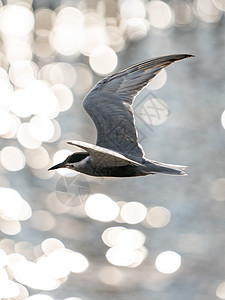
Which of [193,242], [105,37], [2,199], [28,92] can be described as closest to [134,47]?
[105,37]

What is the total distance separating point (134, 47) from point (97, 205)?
52.1ft

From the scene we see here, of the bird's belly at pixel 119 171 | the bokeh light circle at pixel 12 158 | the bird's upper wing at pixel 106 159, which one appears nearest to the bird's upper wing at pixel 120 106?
the bird's belly at pixel 119 171

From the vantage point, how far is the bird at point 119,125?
32.3 ft

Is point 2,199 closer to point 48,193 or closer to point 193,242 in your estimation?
point 48,193

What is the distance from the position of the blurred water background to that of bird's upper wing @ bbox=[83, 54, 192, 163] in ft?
25.6

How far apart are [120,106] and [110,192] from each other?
11505mm

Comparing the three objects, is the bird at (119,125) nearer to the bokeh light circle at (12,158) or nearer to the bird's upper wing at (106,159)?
the bird's upper wing at (106,159)

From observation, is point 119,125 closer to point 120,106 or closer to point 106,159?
point 120,106

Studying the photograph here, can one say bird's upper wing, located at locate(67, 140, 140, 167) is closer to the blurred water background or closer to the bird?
the bird

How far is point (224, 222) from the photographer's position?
2084 cm

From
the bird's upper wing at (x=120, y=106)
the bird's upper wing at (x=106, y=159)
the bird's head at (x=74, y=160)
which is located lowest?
the bird's upper wing at (x=106, y=159)

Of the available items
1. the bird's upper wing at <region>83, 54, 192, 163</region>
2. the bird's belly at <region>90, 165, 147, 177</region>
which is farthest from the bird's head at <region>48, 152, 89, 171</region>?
the bird's belly at <region>90, 165, 147, 177</region>

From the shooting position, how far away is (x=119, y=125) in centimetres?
1041

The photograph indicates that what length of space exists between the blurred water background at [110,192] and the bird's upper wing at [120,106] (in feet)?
25.6
